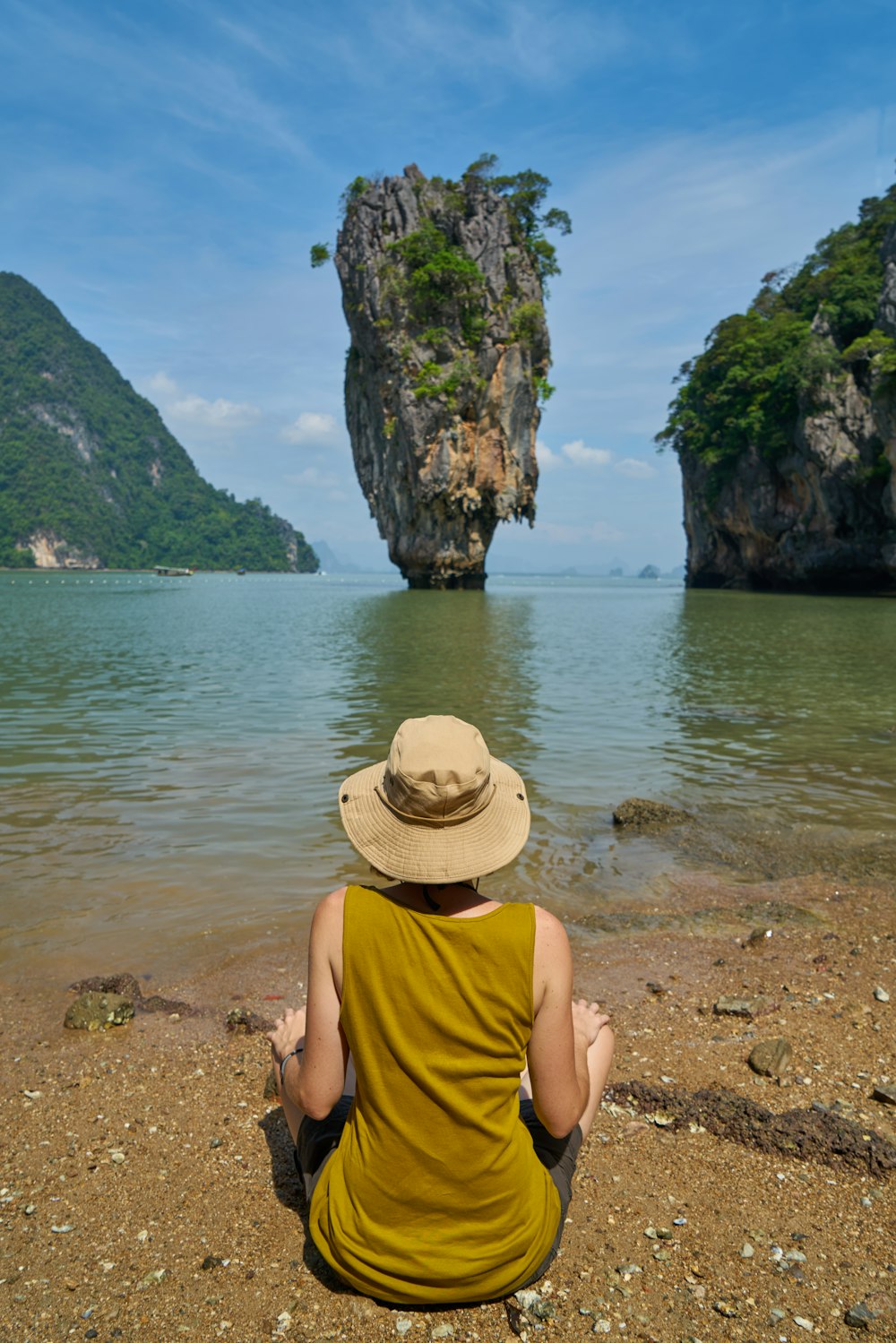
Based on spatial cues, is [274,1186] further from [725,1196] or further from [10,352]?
[10,352]

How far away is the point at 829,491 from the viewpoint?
40344 mm

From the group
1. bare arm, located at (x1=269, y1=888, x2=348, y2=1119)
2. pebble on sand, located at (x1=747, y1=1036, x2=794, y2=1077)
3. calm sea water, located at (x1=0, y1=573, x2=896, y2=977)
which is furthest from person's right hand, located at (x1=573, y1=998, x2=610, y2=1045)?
calm sea water, located at (x1=0, y1=573, x2=896, y2=977)

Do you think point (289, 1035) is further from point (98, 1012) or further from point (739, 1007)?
point (739, 1007)

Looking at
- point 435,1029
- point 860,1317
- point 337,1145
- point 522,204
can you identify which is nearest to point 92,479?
point 522,204

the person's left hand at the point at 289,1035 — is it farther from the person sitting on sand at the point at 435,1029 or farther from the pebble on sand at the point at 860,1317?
the pebble on sand at the point at 860,1317

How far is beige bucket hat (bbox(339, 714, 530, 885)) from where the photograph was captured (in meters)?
1.85

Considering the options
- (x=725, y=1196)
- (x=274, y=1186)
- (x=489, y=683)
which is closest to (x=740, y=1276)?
(x=725, y=1196)

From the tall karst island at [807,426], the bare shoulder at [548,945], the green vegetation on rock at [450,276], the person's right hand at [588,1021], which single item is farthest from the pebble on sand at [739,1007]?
the green vegetation on rock at [450,276]

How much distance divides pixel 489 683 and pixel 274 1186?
1192 cm

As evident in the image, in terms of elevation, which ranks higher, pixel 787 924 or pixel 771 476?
pixel 771 476

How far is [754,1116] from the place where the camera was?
9.26 feet

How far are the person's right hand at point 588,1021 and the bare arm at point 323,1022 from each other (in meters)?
0.65

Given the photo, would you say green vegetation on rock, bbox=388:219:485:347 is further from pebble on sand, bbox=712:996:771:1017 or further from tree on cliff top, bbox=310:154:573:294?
pebble on sand, bbox=712:996:771:1017

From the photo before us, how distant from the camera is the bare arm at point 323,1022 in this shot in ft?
6.11
